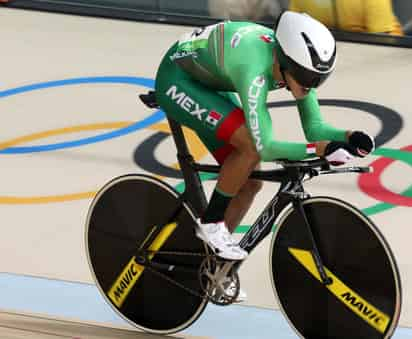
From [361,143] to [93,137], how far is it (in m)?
3.60

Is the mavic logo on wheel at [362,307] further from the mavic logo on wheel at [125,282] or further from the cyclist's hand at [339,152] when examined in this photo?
the mavic logo on wheel at [125,282]

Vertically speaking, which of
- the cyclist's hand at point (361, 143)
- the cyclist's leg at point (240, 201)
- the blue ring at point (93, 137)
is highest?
the cyclist's hand at point (361, 143)

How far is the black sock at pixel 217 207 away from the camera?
14.0ft

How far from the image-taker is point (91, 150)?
698 cm

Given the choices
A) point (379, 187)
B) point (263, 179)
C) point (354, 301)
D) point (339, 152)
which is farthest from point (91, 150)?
point (339, 152)

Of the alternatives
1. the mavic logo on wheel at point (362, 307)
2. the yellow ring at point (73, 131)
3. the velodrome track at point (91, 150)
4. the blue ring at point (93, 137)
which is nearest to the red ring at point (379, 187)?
the velodrome track at point (91, 150)

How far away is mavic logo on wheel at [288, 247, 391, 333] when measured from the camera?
4.16m

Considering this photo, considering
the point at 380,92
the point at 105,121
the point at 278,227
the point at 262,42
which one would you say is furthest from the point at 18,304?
the point at 380,92

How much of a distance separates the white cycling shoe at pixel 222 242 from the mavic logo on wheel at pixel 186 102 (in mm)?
416

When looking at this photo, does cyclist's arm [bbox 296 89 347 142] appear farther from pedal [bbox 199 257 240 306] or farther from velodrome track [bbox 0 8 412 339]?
velodrome track [bbox 0 8 412 339]

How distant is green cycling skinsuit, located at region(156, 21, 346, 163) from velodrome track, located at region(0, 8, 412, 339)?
1.00m

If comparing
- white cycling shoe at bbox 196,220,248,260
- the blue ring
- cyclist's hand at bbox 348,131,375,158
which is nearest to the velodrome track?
the blue ring

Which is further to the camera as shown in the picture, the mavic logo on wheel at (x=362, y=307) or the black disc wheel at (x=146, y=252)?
the black disc wheel at (x=146, y=252)

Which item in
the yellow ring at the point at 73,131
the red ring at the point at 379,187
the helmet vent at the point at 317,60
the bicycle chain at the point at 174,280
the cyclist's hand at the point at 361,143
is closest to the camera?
the cyclist's hand at the point at 361,143
